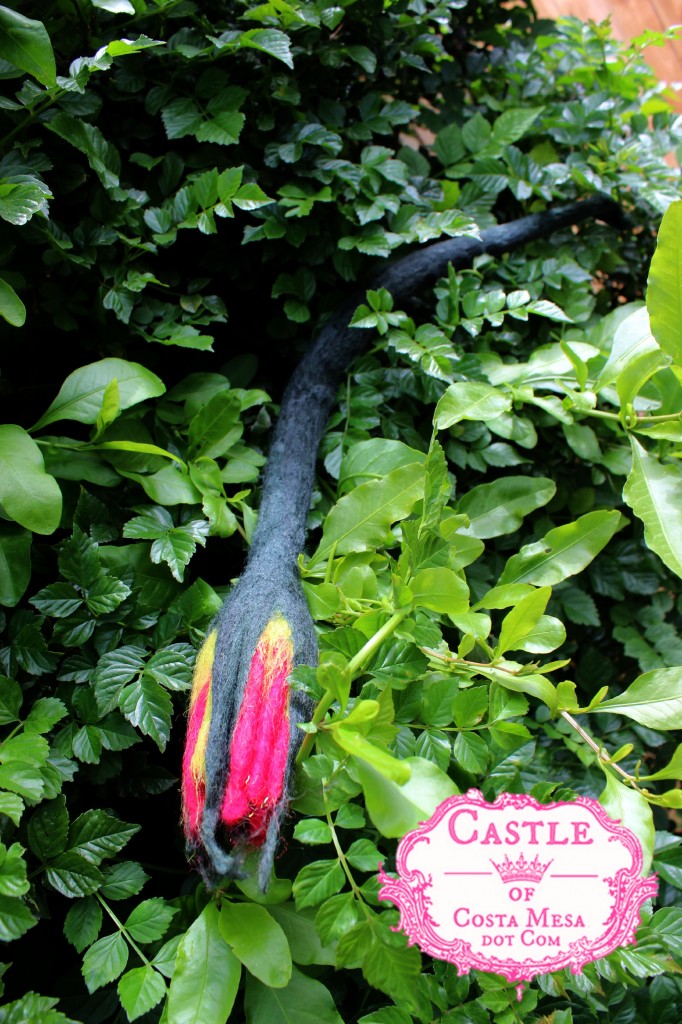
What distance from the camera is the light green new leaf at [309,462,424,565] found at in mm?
617

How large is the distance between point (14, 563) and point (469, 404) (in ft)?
1.36

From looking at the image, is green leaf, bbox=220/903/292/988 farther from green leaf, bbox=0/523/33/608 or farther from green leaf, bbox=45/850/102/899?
green leaf, bbox=0/523/33/608

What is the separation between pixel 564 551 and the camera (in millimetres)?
638

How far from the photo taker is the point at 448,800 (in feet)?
1.49

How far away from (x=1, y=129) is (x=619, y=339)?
2.03 ft

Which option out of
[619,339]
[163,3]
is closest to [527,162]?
[619,339]

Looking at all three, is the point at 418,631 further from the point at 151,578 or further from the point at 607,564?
the point at 607,564

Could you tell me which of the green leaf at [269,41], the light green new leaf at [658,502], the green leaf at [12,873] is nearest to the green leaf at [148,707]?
the green leaf at [12,873]

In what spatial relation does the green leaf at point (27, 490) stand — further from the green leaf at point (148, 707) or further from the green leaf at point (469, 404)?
the green leaf at point (469, 404)

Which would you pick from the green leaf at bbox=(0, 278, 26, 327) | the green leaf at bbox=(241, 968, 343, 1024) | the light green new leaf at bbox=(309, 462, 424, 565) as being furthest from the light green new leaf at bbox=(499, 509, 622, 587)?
the green leaf at bbox=(0, 278, 26, 327)

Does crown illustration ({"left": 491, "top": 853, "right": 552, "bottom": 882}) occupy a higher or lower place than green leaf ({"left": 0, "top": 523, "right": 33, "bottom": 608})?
lower

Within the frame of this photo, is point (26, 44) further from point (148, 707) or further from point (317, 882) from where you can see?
point (317, 882)

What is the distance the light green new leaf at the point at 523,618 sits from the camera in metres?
0.54

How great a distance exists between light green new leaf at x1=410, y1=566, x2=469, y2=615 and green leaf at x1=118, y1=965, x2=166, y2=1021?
308mm
